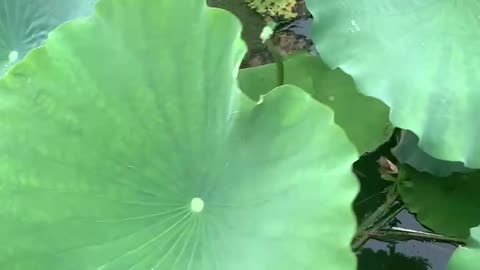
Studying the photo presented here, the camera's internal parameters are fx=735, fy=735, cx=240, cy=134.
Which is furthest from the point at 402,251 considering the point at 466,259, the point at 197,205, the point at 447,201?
the point at 197,205

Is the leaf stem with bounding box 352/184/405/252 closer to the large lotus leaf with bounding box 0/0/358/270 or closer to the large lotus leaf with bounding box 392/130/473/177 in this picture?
the large lotus leaf with bounding box 392/130/473/177

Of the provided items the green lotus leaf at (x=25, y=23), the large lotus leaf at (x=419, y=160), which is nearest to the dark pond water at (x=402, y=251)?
the large lotus leaf at (x=419, y=160)

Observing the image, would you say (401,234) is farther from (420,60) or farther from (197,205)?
(197,205)

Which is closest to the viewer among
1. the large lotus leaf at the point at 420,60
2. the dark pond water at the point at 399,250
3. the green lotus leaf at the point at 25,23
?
the large lotus leaf at the point at 420,60

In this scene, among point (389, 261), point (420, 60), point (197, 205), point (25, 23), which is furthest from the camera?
point (389, 261)

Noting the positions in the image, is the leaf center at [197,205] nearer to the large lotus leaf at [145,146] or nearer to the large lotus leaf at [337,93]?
the large lotus leaf at [145,146]

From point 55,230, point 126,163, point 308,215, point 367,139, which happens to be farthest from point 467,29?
point 55,230

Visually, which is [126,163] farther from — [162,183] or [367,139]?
[367,139]
